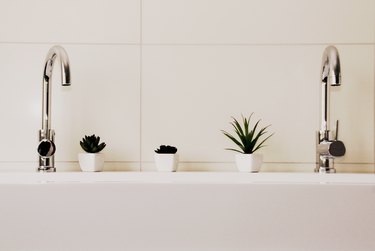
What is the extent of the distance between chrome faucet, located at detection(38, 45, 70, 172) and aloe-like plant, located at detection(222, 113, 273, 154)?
1.31ft

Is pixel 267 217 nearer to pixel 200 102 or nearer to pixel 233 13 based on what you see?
pixel 200 102

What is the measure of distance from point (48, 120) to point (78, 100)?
0.12 metres

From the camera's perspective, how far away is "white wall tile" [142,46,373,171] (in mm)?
1145

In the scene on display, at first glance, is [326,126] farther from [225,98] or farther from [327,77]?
[225,98]

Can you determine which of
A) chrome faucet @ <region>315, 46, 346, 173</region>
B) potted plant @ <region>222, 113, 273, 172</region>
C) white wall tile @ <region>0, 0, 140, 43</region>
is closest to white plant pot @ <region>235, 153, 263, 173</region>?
potted plant @ <region>222, 113, 273, 172</region>

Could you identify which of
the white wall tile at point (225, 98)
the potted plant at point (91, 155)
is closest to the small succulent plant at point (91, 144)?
the potted plant at point (91, 155)

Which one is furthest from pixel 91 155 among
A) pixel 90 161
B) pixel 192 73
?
pixel 192 73

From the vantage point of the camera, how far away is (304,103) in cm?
115

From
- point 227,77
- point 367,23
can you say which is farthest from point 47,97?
point 367,23

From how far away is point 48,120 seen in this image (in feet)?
3.43

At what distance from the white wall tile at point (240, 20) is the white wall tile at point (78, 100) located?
0.11 metres

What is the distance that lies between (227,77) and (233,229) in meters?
0.45

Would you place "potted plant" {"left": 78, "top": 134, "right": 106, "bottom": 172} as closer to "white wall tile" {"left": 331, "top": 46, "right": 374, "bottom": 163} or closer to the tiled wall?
the tiled wall

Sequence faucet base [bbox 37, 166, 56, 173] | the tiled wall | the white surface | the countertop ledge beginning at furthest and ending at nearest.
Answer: the tiled wall < faucet base [bbox 37, 166, 56, 173] < the countertop ledge < the white surface
